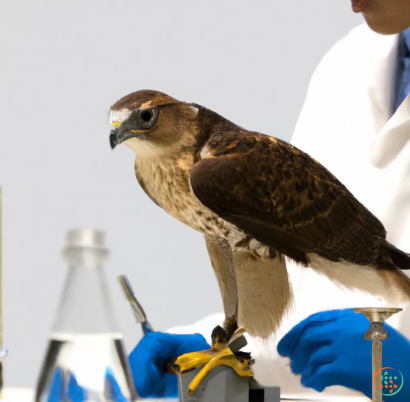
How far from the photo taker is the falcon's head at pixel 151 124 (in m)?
0.49

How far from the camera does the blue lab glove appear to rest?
660 mm

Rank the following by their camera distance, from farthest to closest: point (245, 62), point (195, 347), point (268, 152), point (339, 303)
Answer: point (245, 62) < point (339, 303) < point (195, 347) < point (268, 152)

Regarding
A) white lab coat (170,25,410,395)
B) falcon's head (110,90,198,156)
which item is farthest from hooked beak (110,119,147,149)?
white lab coat (170,25,410,395)

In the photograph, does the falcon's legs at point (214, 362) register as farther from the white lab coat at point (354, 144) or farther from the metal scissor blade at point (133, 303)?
the white lab coat at point (354, 144)

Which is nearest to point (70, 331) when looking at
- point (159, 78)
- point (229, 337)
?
point (229, 337)

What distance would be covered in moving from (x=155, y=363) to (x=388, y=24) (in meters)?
0.56

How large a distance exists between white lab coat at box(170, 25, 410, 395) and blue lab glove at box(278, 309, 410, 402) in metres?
0.06

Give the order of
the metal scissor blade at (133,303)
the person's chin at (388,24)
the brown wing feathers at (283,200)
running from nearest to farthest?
the brown wing feathers at (283,200)
the metal scissor blade at (133,303)
the person's chin at (388,24)

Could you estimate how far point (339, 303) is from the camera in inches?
A: 31.9

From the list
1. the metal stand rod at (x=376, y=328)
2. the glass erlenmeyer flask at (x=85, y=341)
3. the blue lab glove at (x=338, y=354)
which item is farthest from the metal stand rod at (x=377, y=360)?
the glass erlenmeyer flask at (x=85, y=341)

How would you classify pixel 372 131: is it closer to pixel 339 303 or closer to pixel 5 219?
pixel 339 303

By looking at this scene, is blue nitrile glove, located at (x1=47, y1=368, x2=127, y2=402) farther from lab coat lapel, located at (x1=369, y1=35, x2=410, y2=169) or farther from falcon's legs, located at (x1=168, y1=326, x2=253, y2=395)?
lab coat lapel, located at (x1=369, y1=35, x2=410, y2=169)

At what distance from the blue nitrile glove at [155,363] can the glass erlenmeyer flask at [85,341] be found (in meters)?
0.05

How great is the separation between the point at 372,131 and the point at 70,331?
1.88 feet
